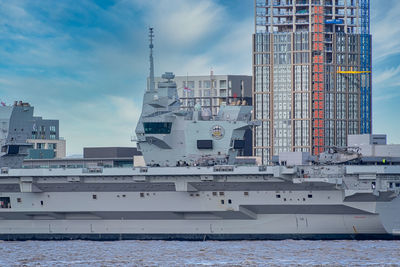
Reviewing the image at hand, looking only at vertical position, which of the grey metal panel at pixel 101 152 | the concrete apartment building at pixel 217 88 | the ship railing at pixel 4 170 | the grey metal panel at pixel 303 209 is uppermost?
the concrete apartment building at pixel 217 88

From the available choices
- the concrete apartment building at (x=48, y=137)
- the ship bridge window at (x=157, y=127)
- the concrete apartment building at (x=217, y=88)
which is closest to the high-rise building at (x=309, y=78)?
the concrete apartment building at (x=217, y=88)

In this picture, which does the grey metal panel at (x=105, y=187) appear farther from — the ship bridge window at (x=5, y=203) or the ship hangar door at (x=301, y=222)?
the ship hangar door at (x=301, y=222)

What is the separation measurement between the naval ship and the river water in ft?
3.50

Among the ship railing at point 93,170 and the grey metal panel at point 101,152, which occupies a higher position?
the grey metal panel at point 101,152

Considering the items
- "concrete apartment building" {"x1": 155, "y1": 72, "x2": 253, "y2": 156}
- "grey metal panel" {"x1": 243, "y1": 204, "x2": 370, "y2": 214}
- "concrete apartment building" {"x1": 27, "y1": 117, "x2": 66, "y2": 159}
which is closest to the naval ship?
"grey metal panel" {"x1": 243, "y1": 204, "x2": 370, "y2": 214}

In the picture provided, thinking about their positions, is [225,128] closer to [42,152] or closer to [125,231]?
[125,231]

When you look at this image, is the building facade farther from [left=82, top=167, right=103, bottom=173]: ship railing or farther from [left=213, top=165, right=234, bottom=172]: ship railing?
[left=213, top=165, right=234, bottom=172]: ship railing

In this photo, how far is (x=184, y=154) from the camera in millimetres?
43188

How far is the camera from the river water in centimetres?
3246

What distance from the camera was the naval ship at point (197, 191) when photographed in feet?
126

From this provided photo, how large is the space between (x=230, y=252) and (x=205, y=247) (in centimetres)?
245

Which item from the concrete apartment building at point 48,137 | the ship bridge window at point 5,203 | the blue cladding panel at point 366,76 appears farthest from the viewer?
the blue cladding panel at point 366,76

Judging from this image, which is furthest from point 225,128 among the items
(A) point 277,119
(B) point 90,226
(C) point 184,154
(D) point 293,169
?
(A) point 277,119

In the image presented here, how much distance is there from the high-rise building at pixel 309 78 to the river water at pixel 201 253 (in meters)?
60.9
